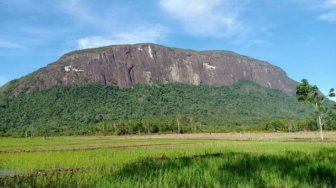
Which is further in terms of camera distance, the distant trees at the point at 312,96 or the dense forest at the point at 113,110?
the dense forest at the point at 113,110

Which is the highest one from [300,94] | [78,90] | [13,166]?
[78,90]

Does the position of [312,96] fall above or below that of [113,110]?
below

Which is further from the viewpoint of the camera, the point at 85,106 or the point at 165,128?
the point at 85,106

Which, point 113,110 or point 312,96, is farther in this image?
point 113,110

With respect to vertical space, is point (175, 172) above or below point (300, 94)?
below

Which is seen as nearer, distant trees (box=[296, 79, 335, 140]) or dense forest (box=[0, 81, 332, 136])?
distant trees (box=[296, 79, 335, 140])

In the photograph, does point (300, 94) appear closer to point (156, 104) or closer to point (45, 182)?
point (45, 182)

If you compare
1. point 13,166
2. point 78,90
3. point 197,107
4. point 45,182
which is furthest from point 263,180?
point 78,90

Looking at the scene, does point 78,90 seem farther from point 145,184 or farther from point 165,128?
point 145,184

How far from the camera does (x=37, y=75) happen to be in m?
192

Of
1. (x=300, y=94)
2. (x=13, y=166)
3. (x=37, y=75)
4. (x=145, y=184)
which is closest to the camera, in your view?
(x=145, y=184)

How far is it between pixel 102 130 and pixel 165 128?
55.7ft

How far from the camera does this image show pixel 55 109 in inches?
6284

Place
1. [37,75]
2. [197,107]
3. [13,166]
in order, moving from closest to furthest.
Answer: [13,166] → [197,107] → [37,75]
